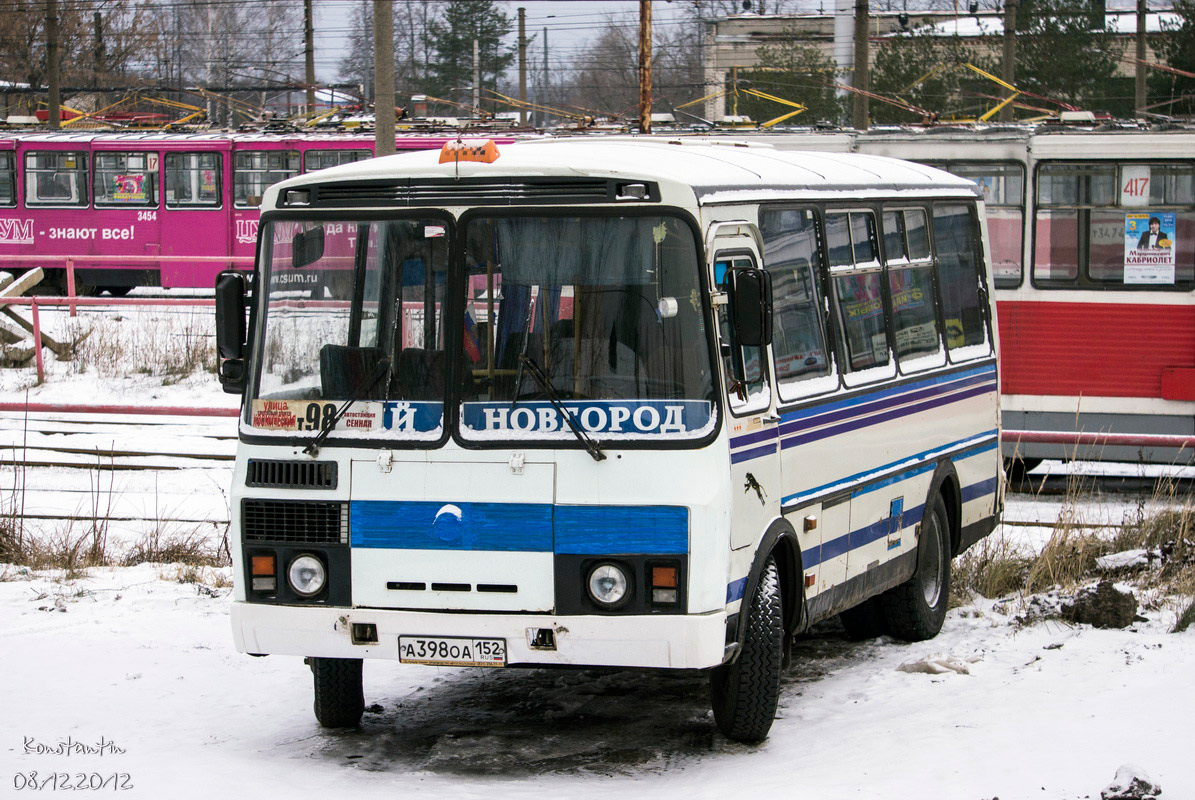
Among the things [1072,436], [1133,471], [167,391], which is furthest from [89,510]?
[1133,471]

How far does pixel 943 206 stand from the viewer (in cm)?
940

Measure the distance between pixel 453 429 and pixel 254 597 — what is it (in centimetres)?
104

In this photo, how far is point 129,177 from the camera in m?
31.8

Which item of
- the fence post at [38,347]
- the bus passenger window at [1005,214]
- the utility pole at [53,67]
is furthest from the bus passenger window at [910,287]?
the utility pole at [53,67]

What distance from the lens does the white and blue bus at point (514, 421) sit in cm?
608

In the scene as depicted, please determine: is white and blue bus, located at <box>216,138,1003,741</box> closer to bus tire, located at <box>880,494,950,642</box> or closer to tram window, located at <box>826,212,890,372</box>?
tram window, located at <box>826,212,890,372</box>

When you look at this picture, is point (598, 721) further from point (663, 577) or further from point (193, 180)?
point (193, 180)

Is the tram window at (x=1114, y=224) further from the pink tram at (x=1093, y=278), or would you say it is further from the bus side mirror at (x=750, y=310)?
the bus side mirror at (x=750, y=310)

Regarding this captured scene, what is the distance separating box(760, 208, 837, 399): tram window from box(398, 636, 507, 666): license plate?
1.69 m

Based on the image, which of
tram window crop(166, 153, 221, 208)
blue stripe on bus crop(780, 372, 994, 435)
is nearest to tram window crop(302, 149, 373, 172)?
tram window crop(166, 153, 221, 208)

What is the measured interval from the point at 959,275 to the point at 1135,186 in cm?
564

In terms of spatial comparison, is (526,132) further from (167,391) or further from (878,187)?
(878,187)

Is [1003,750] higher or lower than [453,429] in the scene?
lower

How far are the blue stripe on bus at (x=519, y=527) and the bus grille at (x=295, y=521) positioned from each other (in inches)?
2.5
